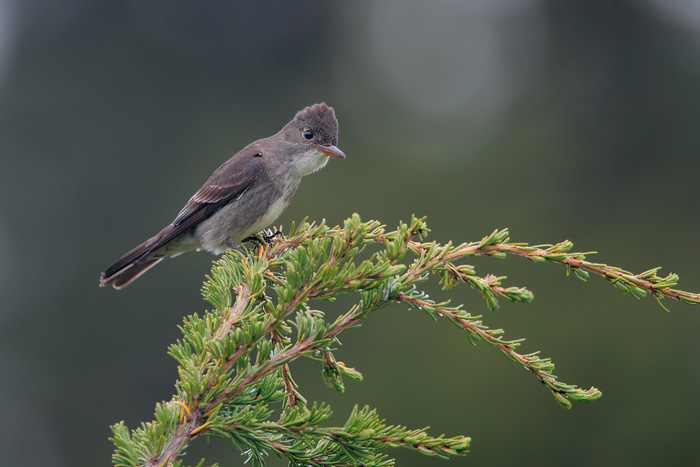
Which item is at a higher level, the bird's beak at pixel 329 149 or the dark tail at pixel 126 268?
the bird's beak at pixel 329 149

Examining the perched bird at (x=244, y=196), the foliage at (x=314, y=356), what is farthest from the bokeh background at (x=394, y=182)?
the foliage at (x=314, y=356)

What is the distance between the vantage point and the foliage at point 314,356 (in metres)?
2.02

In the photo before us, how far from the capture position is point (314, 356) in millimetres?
2305

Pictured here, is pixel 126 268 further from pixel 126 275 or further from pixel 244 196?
pixel 244 196

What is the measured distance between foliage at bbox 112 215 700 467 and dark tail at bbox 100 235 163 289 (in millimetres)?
2829

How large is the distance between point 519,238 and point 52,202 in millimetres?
13977

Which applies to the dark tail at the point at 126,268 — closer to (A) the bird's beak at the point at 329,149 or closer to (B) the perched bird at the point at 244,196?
(B) the perched bird at the point at 244,196

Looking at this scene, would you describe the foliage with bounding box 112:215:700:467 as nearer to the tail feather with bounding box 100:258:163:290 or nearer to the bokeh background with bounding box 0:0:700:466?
the tail feather with bounding box 100:258:163:290

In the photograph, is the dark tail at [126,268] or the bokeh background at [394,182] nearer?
the dark tail at [126,268]

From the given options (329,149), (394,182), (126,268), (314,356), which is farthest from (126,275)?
(394,182)

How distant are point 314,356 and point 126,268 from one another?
317 centimetres

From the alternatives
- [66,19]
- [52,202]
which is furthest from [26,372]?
[66,19]

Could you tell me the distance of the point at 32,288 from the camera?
1897cm

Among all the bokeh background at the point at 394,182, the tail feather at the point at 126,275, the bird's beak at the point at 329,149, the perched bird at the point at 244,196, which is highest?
the bokeh background at the point at 394,182
